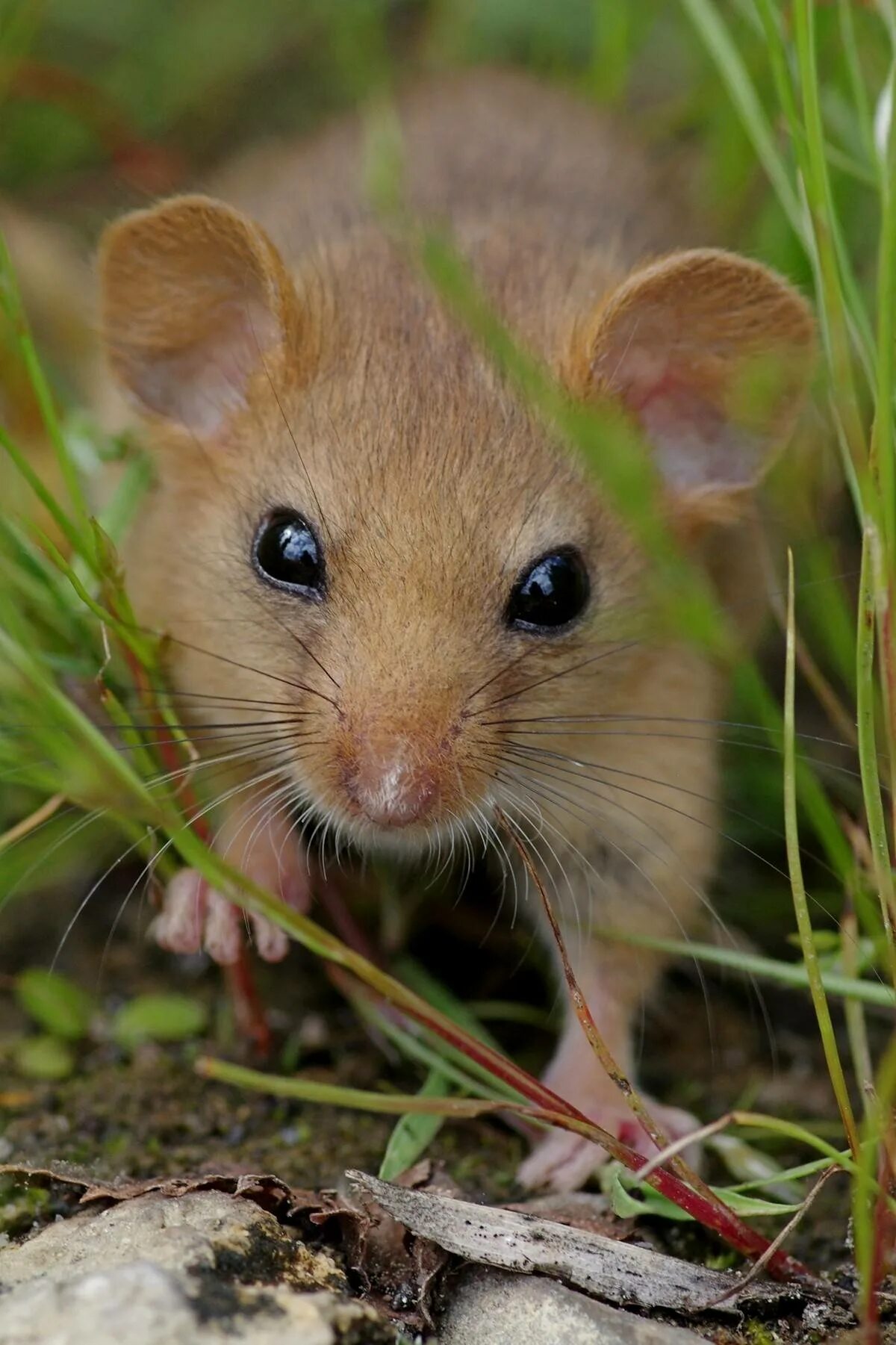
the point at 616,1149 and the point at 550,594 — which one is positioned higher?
the point at 550,594

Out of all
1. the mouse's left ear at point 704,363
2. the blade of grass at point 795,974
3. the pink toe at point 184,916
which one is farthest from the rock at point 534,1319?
the mouse's left ear at point 704,363

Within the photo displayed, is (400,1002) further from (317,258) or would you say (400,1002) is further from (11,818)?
(317,258)

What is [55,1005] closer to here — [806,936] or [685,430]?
[806,936]

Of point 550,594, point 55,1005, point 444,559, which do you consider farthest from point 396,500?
point 55,1005

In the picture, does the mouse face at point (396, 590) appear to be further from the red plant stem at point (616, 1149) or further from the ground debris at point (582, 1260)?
the ground debris at point (582, 1260)

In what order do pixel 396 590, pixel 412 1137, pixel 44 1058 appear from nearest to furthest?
pixel 396 590, pixel 412 1137, pixel 44 1058

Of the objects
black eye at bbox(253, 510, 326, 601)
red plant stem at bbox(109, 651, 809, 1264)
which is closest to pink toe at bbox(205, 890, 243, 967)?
red plant stem at bbox(109, 651, 809, 1264)
